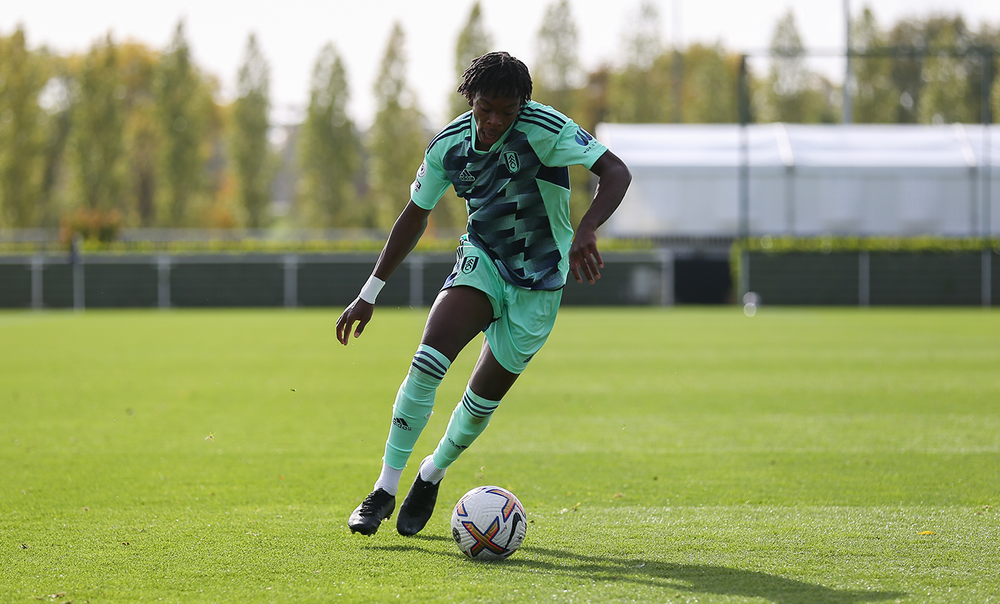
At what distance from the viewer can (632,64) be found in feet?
183

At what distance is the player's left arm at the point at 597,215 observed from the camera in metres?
3.92

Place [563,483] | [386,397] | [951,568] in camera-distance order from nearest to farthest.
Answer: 1. [951,568]
2. [563,483]
3. [386,397]

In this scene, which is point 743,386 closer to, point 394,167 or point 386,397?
point 386,397

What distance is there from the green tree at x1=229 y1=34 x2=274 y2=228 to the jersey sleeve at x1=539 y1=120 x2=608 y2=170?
50.1 meters

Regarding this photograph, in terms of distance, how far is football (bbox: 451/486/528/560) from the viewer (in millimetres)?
4039

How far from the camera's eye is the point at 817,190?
35.4m

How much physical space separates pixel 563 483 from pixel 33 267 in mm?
27170

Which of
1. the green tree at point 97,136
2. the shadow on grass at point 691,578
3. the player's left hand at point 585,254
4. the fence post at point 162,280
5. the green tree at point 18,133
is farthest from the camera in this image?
the green tree at point 97,136

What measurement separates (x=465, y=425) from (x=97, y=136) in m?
49.2

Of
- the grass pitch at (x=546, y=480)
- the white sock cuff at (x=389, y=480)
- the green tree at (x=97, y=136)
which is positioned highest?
the green tree at (x=97, y=136)

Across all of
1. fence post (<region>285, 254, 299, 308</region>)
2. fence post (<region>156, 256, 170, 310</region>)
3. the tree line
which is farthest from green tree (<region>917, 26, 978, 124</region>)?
fence post (<region>156, 256, 170, 310</region>)

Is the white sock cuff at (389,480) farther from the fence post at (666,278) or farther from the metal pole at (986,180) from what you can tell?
the metal pole at (986,180)

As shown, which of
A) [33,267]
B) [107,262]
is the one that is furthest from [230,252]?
[33,267]

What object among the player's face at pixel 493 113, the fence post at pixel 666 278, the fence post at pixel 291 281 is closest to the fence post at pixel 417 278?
the fence post at pixel 291 281
